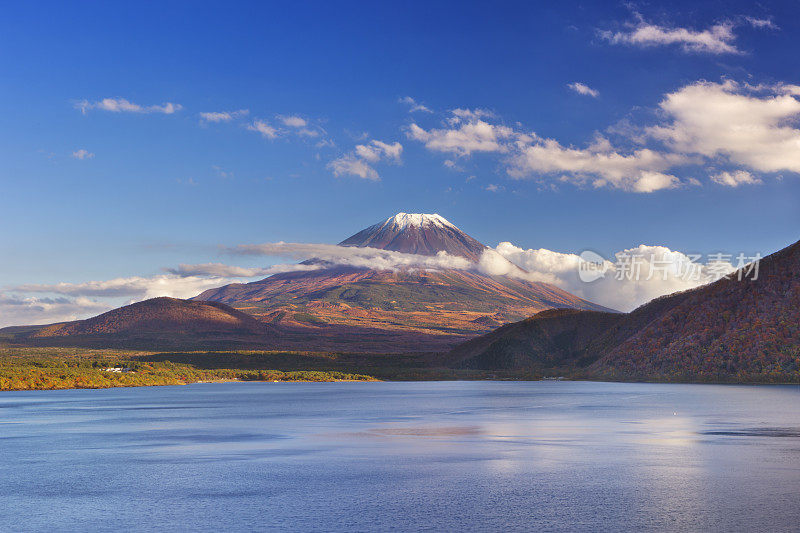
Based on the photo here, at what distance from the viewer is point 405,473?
111 feet

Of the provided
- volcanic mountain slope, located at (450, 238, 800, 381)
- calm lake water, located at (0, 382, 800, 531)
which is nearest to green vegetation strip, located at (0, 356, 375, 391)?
volcanic mountain slope, located at (450, 238, 800, 381)

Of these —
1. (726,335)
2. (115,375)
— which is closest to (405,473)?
(726,335)

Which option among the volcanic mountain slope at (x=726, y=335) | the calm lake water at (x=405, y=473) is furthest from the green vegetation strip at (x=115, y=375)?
the calm lake water at (x=405, y=473)

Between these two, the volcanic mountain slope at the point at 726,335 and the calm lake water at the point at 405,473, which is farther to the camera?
the volcanic mountain slope at the point at 726,335

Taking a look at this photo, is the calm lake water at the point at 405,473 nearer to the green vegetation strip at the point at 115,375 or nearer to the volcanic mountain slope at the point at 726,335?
the volcanic mountain slope at the point at 726,335

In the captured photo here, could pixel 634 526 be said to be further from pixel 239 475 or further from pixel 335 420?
pixel 335 420

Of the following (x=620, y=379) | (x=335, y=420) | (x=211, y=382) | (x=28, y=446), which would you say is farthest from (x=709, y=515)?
(x=211, y=382)

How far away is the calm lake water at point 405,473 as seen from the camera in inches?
966

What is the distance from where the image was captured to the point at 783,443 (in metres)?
42.6

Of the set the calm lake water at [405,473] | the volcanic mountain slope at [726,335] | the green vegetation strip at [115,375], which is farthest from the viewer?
the green vegetation strip at [115,375]

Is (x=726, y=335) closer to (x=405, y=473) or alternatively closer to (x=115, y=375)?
(x=115, y=375)

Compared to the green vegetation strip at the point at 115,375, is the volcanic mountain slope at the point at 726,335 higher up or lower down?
higher up

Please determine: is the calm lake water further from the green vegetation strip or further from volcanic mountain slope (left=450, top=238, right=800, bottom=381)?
the green vegetation strip

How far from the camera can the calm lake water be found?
24.5 metres
